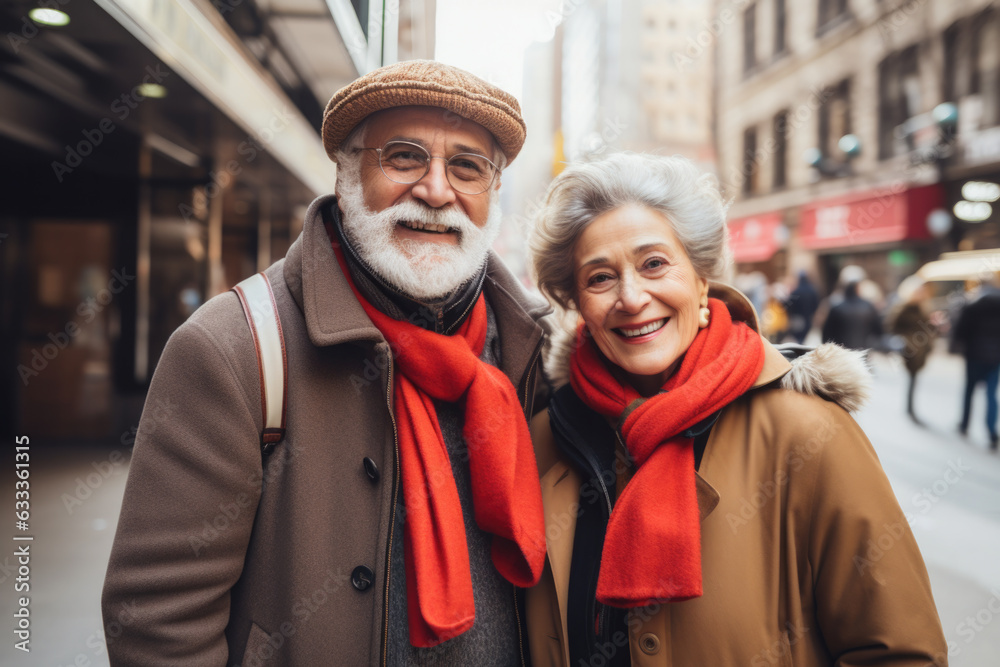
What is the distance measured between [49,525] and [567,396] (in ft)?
15.3

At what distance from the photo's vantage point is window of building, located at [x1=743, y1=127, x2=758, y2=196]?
68.3ft

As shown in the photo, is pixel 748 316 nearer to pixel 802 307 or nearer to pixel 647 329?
pixel 647 329

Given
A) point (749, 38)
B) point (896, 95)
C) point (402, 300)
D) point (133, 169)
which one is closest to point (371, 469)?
point (402, 300)

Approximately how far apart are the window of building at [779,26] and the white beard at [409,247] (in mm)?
21328

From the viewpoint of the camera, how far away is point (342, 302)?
1.63m

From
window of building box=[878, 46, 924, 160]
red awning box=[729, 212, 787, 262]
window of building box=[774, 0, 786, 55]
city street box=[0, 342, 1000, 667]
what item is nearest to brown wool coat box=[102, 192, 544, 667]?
city street box=[0, 342, 1000, 667]

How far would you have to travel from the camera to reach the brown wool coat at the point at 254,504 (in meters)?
1.40

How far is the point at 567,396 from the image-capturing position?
2012mm

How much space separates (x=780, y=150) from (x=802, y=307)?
33.5 ft

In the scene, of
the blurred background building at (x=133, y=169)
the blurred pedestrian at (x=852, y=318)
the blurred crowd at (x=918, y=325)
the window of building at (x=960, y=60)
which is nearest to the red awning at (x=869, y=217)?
the window of building at (x=960, y=60)

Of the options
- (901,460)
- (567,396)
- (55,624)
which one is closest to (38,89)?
(55,624)

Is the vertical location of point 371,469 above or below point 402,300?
below

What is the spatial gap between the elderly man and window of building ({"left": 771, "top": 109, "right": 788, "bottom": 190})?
20113mm

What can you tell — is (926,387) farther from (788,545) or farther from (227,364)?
(227,364)
